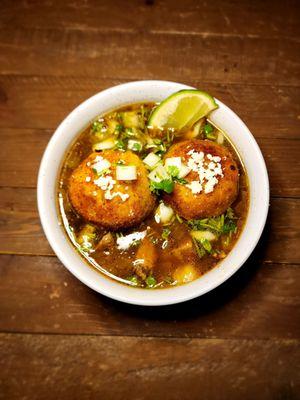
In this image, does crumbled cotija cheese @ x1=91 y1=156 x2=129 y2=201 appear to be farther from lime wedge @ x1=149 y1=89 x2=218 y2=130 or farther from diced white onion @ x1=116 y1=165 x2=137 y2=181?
lime wedge @ x1=149 y1=89 x2=218 y2=130

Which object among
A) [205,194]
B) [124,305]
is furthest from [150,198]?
[124,305]

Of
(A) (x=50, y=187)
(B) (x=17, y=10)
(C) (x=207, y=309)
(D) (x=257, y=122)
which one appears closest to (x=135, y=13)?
(B) (x=17, y=10)

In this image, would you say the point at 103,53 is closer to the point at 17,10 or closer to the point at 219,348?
the point at 17,10

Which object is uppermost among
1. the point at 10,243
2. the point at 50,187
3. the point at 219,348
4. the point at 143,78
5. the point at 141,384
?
the point at 143,78

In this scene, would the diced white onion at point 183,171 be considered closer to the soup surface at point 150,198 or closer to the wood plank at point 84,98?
the soup surface at point 150,198

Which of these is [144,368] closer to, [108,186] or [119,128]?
[108,186]

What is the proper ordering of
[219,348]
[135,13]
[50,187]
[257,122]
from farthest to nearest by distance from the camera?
[135,13]
[257,122]
[219,348]
[50,187]

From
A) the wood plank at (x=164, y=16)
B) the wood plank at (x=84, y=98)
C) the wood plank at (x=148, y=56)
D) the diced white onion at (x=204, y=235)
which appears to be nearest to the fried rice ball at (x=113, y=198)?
the diced white onion at (x=204, y=235)
